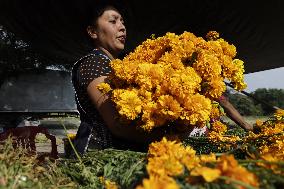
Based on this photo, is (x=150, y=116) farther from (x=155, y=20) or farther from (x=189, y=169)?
(x=155, y=20)

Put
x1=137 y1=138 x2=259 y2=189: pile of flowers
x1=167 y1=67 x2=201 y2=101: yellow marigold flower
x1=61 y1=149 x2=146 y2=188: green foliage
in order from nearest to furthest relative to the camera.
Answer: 1. x1=137 y1=138 x2=259 y2=189: pile of flowers
2. x1=61 y1=149 x2=146 y2=188: green foliage
3. x1=167 y1=67 x2=201 y2=101: yellow marigold flower

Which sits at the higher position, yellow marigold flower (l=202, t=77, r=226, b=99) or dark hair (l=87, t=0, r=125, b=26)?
dark hair (l=87, t=0, r=125, b=26)

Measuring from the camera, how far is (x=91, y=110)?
7.75 feet

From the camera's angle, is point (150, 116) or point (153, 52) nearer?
point (150, 116)

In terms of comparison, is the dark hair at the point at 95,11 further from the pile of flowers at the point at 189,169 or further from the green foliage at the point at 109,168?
the pile of flowers at the point at 189,169

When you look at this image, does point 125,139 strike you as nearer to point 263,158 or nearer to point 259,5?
point 263,158

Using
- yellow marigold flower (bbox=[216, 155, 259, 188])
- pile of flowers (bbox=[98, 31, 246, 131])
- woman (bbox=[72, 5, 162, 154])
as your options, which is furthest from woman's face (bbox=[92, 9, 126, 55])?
yellow marigold flower (bbox=[216, 155, 259, 188])

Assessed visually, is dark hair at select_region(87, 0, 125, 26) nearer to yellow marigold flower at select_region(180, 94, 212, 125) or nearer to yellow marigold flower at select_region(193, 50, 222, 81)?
yellow marigold flower at select_region(193, 50, 222, 81)

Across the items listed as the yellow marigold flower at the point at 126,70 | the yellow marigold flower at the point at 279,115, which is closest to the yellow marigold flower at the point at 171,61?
the yellow marigold flower at the point at 126,70

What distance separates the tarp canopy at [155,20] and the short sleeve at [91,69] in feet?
5.10

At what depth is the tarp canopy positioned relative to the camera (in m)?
4.20

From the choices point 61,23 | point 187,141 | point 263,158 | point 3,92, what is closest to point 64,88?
point 3,92

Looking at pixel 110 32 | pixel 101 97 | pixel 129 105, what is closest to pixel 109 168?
pixel 129 105

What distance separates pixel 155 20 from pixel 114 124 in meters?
A: 2.48
